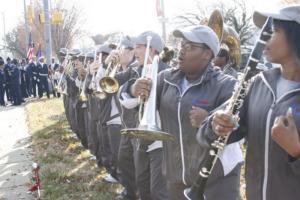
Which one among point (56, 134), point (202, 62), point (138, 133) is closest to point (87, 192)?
point (138, 133)

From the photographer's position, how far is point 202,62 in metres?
3.82

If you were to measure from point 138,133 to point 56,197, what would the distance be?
313 cm

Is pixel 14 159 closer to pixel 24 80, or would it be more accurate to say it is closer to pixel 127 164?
pixel 127 164

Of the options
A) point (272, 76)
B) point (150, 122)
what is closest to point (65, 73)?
point (150, 122)

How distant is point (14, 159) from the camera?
381 inches

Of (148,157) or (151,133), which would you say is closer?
(151,133)

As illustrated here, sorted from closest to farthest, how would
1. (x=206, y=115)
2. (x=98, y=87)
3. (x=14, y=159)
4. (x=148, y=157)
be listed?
(x=206, y=115) < (x=148, y=157) < (x=98, y=87) < (x=14, y=159)

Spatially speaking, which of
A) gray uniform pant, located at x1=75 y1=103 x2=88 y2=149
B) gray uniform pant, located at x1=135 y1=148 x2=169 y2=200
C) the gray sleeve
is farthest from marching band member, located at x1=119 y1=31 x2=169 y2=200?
gray uniform pant, located at x1=75 y1=103 x2=88 y2=149

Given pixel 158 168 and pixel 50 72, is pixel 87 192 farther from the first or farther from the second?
pixel 50 72

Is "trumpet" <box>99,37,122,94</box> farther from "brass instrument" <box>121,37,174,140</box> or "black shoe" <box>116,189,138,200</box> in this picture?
"brass instrument" <box>121,37,174,140</box>

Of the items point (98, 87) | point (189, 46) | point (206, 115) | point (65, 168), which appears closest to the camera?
point (206, 115)

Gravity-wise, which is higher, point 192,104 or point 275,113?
point 275,113

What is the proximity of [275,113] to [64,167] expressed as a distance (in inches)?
240

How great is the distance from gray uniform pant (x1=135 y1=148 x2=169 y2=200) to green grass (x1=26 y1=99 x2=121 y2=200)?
1.45 m
